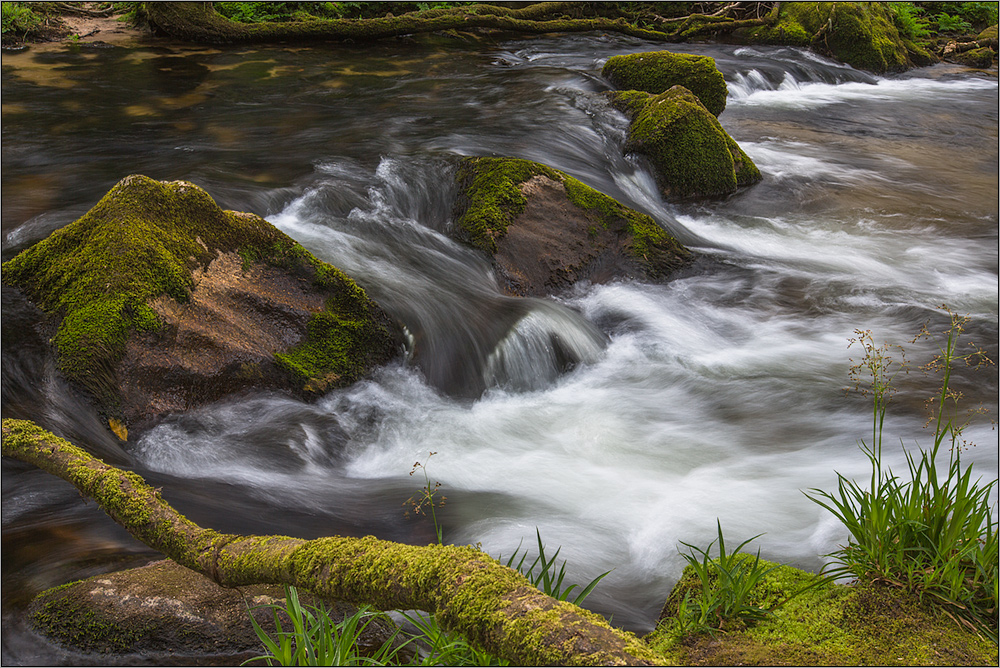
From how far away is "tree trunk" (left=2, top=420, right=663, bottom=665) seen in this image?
1.76 m

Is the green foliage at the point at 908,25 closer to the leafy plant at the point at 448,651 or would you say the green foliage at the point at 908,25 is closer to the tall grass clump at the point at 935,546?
the tall grass clump at the point at 935,546

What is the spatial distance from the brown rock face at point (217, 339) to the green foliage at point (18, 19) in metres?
13.1

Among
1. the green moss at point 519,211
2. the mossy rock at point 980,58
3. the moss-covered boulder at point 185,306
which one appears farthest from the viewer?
the mossy rock at point 980,58

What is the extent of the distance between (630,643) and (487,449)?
2.97 meters

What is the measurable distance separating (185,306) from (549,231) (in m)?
3.45

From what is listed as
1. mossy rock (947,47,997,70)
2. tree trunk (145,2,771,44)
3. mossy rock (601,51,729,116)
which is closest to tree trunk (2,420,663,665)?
mossy rock (601,51,729,116)

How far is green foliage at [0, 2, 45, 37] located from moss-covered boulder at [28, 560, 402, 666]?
607 inches

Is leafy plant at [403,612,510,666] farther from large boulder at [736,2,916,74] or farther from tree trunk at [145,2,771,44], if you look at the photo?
large boulder at [736,2,916,74]

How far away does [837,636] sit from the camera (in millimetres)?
2459

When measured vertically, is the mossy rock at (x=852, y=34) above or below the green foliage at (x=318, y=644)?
above

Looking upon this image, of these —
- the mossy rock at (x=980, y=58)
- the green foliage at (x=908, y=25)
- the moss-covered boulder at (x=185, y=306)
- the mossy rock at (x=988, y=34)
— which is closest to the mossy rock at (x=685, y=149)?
the moss-covered boulder at (x=185, y=306)

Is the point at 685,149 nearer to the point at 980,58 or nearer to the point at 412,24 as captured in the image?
the point at 412,24

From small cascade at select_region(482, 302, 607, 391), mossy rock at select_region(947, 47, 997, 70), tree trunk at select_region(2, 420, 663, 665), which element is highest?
mossy rock at select_region(947, 47, 997, 70)

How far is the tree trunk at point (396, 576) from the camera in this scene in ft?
5.79
